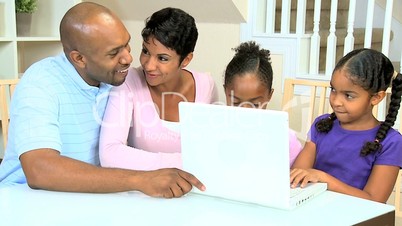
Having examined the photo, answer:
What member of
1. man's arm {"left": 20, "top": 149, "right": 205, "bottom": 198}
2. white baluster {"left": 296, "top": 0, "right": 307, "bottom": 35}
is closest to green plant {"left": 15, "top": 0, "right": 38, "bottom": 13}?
white baluster {"left": 296, "top": 0, "right": 307, "bottom": 35}

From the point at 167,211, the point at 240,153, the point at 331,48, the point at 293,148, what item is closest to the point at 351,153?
the point at 293,148

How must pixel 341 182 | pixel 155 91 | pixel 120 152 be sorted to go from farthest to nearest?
pixel 155 91 < pixel 120 152 < pixel 341 182

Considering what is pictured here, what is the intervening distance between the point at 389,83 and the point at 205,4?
1.40 meters

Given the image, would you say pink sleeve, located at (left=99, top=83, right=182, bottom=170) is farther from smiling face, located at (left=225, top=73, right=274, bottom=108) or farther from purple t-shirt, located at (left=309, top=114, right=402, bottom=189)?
purple t-shirt, located at (left=309, top=114, right=402, bottom=189)

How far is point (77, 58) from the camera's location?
4.73 feet

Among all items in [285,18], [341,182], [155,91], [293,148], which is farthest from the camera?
[285,18]

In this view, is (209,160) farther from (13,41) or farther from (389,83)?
(13,41)

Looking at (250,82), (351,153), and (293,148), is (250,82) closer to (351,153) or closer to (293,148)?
(293,148)

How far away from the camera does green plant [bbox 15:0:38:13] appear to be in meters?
2.60

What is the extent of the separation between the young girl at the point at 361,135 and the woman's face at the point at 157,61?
466 millimetres

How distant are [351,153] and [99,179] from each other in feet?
2.35

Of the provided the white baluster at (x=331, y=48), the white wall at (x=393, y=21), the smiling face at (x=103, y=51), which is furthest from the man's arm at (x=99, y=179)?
the white wall at (x=393, y=21)

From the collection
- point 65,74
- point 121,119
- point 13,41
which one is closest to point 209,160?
point 121,119

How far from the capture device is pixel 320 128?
5.13 ft
